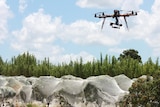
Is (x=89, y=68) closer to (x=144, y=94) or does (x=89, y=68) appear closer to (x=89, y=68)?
(x=89, y=68)

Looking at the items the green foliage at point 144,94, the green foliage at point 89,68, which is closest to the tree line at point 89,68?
the green foliage at point 89,68

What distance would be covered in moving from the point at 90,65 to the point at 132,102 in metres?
15.2

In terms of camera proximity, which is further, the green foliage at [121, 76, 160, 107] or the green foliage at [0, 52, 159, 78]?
the green foliage at [0, 52, 159, 78]

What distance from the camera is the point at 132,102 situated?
40.7ft

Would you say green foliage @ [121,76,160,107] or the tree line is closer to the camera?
green foliage @ [121,76,160,107]

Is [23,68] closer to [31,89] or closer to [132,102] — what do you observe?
[31,89]

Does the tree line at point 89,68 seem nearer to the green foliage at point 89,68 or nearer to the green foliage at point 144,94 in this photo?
the green foliage at point 89,68

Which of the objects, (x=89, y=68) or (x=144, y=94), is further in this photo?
(x=89, y=68)

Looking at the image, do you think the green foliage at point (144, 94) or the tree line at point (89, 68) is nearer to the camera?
the green foliage at point (144, 94)

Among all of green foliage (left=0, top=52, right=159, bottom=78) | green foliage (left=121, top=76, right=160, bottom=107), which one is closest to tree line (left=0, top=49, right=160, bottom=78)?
green foliage (left=0, top=52, right=159, bottom=78)

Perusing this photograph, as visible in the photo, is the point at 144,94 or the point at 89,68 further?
the point at 89,68

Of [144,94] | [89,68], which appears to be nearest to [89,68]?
[89,68]

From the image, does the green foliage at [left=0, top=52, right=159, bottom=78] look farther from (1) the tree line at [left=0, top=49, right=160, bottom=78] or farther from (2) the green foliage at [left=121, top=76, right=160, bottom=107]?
(2) the green foliage at [left=121, top=76, right=160, bottom=107]

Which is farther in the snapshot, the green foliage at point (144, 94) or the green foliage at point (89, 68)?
the green foliage at point (89, 68)
